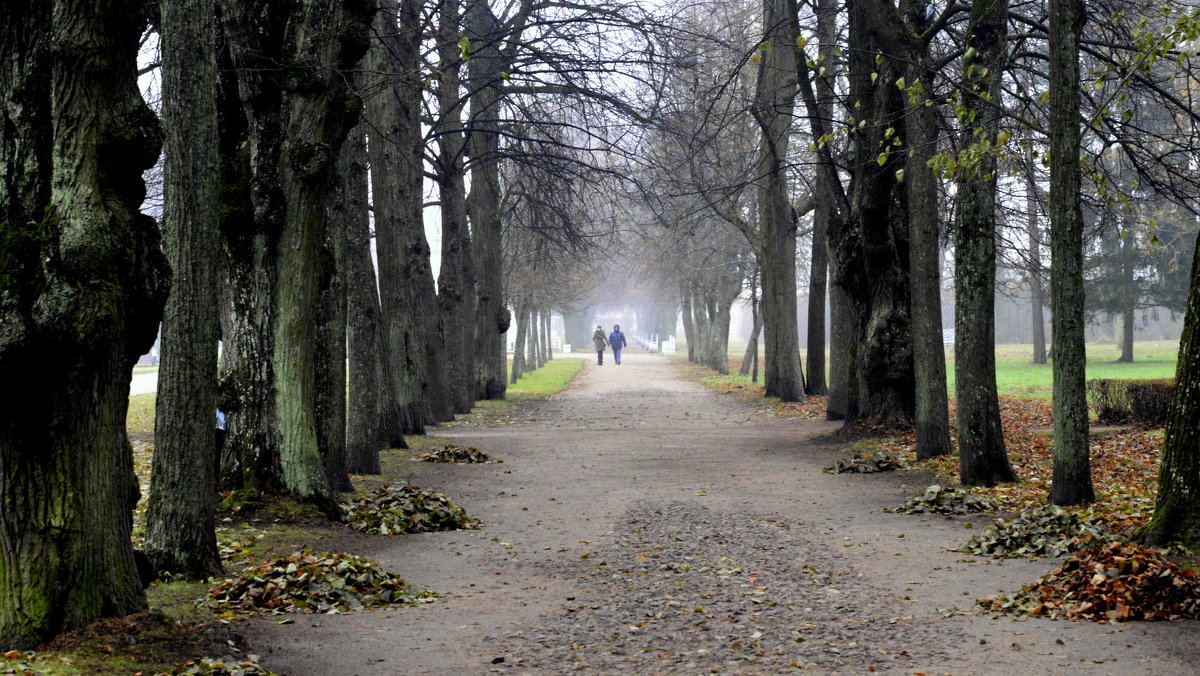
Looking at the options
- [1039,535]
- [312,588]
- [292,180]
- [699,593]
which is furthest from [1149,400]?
[312,588]

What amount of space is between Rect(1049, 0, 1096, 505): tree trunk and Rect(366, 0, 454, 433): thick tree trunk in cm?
771

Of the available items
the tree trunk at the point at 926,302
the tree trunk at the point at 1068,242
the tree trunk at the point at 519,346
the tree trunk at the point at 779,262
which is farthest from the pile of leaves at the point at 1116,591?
the tree trunk at the point at 519,346

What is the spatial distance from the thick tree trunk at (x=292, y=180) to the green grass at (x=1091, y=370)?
1760 centimetres

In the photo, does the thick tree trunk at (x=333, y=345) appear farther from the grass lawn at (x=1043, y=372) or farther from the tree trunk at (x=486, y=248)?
the grass lawn at (x=1043, y=372)

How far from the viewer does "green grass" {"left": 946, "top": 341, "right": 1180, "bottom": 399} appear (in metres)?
30.3

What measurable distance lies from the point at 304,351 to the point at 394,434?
21.7 feet

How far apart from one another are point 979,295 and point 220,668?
883 cm

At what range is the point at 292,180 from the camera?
1012cm

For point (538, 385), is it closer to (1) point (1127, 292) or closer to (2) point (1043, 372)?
(2) point (1043, 372)

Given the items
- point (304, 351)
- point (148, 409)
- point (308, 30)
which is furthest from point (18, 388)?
point (148, 409)

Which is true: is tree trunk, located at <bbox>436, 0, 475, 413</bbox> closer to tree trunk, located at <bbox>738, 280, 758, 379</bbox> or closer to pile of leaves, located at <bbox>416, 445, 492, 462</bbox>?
pile of leaves, located at <bbox>416, 445, 492, 462</bbox>

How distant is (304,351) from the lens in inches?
402

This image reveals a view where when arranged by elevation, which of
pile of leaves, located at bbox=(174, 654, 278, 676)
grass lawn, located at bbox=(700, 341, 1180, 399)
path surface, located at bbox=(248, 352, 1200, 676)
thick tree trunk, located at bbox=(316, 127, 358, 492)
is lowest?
path surface, located at bbox=(248, 352, 1200, 676)

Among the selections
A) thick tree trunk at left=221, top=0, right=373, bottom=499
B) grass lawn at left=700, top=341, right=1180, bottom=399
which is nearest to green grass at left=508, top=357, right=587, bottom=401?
grass lawn at left=700, top=341, right=1180, bottom=399
